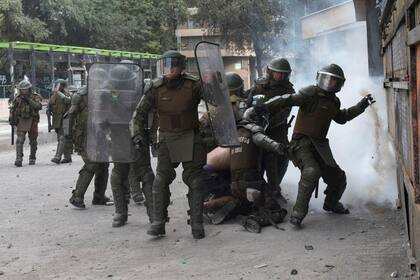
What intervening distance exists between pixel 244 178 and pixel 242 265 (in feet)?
4.83

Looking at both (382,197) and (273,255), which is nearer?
(273,255)

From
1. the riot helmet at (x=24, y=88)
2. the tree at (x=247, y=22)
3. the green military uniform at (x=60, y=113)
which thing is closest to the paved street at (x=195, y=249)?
the riot helmet at (x=24, y=88)

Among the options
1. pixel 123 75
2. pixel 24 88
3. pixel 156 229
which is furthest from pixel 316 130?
pixel 24 88

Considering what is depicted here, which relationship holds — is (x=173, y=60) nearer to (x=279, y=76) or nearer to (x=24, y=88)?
(x=279, y=76)

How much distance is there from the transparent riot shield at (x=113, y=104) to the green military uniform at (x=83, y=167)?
1.22m

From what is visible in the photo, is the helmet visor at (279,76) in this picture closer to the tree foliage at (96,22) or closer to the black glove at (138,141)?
the black glove at (138,141)

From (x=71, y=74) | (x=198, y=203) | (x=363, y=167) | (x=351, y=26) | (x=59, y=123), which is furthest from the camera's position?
(x=71, y=74)

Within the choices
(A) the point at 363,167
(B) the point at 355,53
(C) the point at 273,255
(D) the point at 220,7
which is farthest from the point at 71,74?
(C) the point at 273,255

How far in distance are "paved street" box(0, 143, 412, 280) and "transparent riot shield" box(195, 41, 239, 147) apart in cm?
98

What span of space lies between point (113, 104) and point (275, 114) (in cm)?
181

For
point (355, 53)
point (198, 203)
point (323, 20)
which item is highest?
point (323, 20)

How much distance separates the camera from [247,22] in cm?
2891

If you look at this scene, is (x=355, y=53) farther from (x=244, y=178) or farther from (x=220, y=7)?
(x=220, y=7)

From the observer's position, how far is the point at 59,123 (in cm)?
1321
